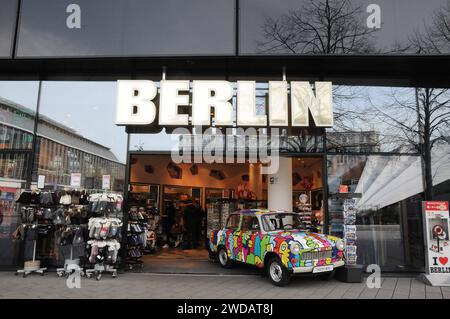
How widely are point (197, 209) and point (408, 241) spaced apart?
7053mm

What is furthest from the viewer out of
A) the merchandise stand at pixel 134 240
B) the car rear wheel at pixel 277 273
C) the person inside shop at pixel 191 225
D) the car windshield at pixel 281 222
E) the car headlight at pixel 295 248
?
the person inside shop at pixel 191 225

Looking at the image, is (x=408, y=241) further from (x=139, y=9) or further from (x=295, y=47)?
(x=139, y=9)

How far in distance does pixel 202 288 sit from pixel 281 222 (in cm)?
238

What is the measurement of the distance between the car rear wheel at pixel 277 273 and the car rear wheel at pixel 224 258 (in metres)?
1.87

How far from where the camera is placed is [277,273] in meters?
7.35

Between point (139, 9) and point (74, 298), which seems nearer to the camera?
point (74, 298)

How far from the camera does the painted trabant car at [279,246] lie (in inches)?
274

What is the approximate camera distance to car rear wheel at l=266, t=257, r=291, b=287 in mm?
7118

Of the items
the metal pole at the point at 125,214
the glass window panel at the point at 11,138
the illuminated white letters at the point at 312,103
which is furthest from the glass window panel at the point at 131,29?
the metal pole at the point at 125,214

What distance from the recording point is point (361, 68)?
9211mm

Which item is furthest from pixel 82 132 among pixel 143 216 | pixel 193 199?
pixel 193 199

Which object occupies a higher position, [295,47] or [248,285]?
[295,47]

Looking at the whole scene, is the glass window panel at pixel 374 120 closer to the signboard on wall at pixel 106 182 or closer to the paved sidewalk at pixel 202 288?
the paved sidewalk at pixel 202 288
